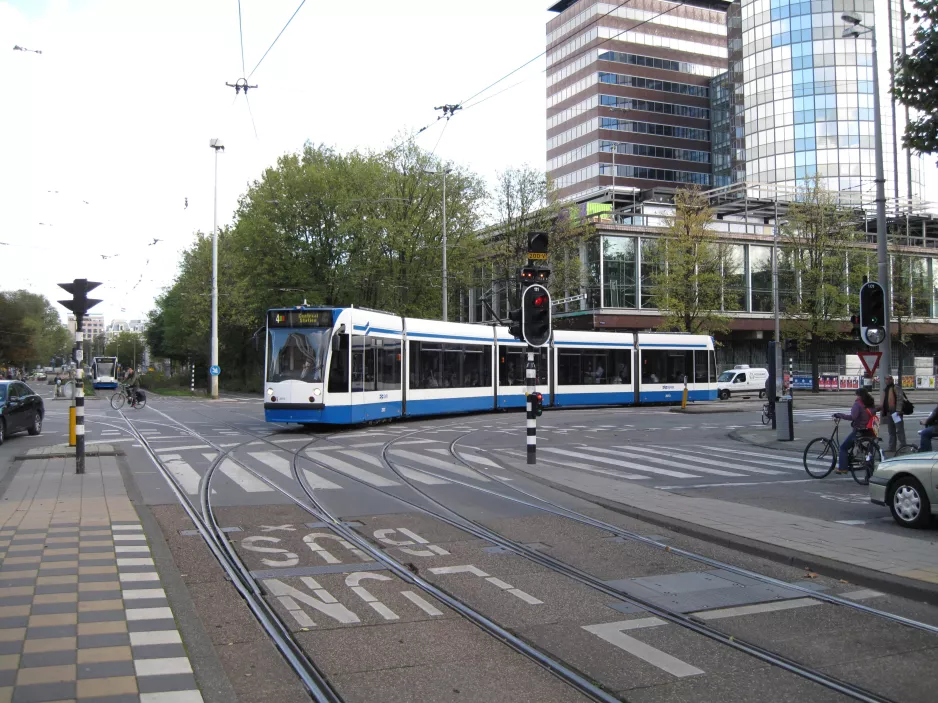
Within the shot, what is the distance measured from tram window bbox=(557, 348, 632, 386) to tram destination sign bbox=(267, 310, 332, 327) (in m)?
14.2

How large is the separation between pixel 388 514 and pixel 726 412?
2778cm

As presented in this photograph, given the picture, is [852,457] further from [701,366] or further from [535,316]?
[701,366]

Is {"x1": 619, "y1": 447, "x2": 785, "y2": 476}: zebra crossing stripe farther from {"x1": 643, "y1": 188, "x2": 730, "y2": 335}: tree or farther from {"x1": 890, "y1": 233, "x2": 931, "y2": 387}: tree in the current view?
{"x1": 890, "y1": 233, "x2": 931, "y2": 387}: tree

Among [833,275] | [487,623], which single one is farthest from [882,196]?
[833,275]

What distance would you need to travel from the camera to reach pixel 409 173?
46.6 m

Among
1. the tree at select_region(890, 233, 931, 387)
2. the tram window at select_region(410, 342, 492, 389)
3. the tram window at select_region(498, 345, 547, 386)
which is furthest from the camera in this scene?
the tree at select_region(890, 233, 931, 387)

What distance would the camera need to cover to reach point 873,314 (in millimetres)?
15727

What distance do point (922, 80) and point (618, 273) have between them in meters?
46.0

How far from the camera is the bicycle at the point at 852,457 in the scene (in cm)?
1373

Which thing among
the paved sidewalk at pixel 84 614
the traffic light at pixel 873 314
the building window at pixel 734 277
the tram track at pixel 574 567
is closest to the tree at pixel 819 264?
the building window at pixel 734 277

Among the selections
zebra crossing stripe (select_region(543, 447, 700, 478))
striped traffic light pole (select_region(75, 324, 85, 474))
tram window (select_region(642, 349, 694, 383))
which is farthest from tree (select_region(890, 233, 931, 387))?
striped traffic light pole (select_region(75, 324, 85, 474))

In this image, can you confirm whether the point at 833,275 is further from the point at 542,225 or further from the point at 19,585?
the point at 19,585

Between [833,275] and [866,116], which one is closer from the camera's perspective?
[833,275]

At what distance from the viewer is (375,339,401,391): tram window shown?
23469 millimetres
